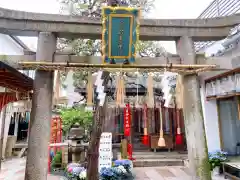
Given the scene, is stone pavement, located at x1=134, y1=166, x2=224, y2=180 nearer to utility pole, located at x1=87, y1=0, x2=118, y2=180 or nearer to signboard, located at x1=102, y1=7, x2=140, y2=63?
utility pole, located at x1=87, y1=0, x2=118, y2=180

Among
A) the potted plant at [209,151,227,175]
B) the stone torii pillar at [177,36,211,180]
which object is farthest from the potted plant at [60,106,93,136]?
the stone torii pillar at [177,36,211,180]

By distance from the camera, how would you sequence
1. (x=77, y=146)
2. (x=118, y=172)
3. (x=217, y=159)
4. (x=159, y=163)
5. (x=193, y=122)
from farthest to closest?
(x=159, y=163) < (x=77, y=146) < (x=217, y=159) < (x=118, y=172) < (x=193, y=122)

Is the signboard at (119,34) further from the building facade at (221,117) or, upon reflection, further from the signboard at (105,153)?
the building facade at (221,117)

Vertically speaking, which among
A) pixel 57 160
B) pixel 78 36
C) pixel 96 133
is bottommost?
pixel 57 160

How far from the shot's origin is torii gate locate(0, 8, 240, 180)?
14.2 ft

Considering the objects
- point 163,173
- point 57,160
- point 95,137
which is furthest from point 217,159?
point 57,160

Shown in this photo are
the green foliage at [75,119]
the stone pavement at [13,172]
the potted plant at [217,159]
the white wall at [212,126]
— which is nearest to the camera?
the potted plant at [217,159]

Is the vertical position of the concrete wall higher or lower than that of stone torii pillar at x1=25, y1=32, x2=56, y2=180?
higher

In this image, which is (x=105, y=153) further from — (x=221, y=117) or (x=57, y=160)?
(x=221, y=117)

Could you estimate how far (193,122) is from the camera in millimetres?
4781

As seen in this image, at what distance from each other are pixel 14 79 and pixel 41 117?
104cm

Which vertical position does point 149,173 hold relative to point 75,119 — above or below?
below

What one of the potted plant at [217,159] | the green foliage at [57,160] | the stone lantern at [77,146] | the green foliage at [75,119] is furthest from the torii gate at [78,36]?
the green foliage at [75,119]

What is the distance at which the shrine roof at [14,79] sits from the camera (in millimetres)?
3389
